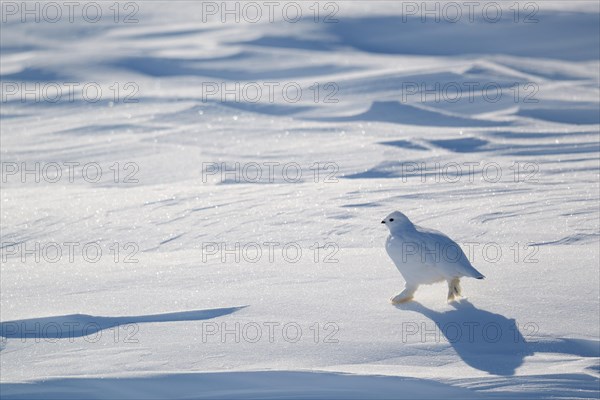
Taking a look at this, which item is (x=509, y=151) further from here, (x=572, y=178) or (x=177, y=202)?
(x=177, y=202)

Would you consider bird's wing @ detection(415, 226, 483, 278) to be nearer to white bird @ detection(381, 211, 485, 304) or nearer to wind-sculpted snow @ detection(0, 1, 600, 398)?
white bird @ detection(381, 211, 485, 304)

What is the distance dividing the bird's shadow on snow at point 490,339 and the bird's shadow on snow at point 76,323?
3.20 ft

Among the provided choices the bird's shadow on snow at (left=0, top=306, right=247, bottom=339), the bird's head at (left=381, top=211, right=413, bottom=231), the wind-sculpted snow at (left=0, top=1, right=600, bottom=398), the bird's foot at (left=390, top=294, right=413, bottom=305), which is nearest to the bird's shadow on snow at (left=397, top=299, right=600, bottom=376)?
the wind-sculpted snow at (left=0, top=1, right=600, bottom=398)

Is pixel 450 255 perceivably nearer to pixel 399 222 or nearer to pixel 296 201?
pixel 399 222

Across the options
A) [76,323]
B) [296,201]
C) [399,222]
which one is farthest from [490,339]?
[296,201]

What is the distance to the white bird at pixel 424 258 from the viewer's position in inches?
158

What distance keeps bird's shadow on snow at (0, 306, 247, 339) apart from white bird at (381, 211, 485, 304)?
31.7 inches

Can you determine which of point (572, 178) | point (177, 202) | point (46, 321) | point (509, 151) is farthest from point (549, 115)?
point (46, 321)

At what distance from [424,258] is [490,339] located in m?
0.52

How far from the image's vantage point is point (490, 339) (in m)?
3.71

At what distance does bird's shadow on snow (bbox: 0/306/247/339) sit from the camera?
13.2ft

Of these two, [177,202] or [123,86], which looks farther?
[123,86]

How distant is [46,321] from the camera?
4.12 metres

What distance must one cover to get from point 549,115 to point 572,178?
2471 millimetres
